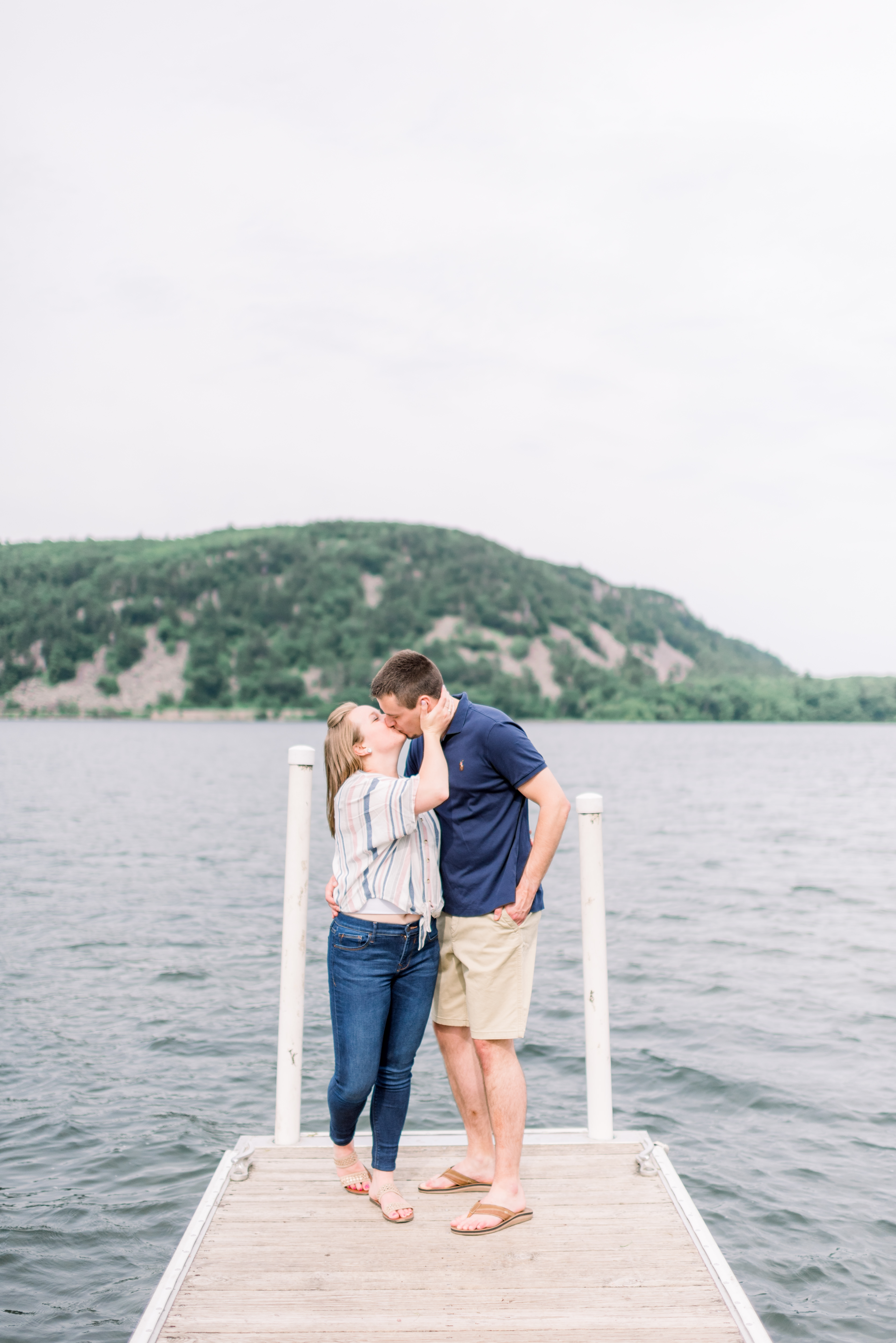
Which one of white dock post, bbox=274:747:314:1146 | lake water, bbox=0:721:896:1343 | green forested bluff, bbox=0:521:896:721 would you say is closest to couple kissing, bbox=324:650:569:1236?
white dock post, bbox=274:747:314:1146

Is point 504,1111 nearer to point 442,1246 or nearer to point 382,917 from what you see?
point 442,1246

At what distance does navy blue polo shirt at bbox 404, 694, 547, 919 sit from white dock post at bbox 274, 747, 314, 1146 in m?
0.95

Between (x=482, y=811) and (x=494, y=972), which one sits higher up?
(x=482, y=811)

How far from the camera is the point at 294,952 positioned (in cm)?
521

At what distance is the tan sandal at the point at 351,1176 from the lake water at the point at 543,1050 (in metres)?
1.89

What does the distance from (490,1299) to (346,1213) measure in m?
0.88

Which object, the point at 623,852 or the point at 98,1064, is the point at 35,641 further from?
the point at 98,1064

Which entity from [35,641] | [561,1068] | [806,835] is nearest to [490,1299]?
[561,1068]

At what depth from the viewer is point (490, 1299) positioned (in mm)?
3717

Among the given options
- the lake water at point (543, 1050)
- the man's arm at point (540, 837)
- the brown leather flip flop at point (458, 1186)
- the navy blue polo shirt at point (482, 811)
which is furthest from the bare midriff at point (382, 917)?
the lake water at point (543, 1050)

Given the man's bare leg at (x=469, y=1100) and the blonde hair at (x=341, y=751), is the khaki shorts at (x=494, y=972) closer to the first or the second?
the man's bare leg at (x=469, y=1100)

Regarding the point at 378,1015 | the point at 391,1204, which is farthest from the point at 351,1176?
the point at 378,1015

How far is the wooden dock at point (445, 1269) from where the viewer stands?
3525 mm

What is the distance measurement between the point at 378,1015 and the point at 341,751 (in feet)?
3.53
